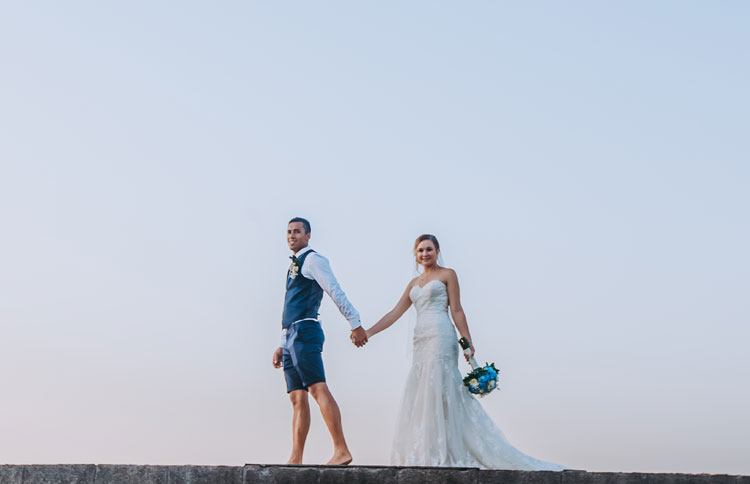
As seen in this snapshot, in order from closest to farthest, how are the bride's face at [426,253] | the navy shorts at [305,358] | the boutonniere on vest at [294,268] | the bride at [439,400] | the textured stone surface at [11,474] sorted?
A: the textured stone surface at [11,474]
the navy shorts at [305,358]
the boutonniere on vest at [294,268]
the bride at [439,400]
the bride's face at [426,253]

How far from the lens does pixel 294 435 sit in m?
8.76

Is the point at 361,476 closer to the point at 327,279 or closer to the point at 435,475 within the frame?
the point at 435,475

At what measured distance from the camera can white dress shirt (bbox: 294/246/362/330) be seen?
8.89 metres

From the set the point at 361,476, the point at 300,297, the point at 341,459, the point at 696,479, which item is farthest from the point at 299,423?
the point at 696,479

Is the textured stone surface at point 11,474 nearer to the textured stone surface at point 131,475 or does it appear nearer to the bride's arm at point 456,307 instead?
the textured stone surface at point 131,475

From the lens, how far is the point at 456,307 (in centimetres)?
980

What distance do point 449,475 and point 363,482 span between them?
689 mm

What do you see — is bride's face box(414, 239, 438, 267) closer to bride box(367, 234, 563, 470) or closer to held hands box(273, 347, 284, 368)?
bride box(367, 234, 563, 470)

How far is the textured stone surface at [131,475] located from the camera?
7.90 metres

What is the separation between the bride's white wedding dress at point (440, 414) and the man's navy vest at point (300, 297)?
4.36 feet

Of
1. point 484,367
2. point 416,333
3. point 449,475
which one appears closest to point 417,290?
point 416,333

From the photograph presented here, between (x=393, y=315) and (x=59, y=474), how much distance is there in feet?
12.2

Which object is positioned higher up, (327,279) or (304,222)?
(304,222)

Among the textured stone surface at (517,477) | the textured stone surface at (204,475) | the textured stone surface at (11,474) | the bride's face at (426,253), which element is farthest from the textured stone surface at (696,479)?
the textured stone surface at (11,474)
